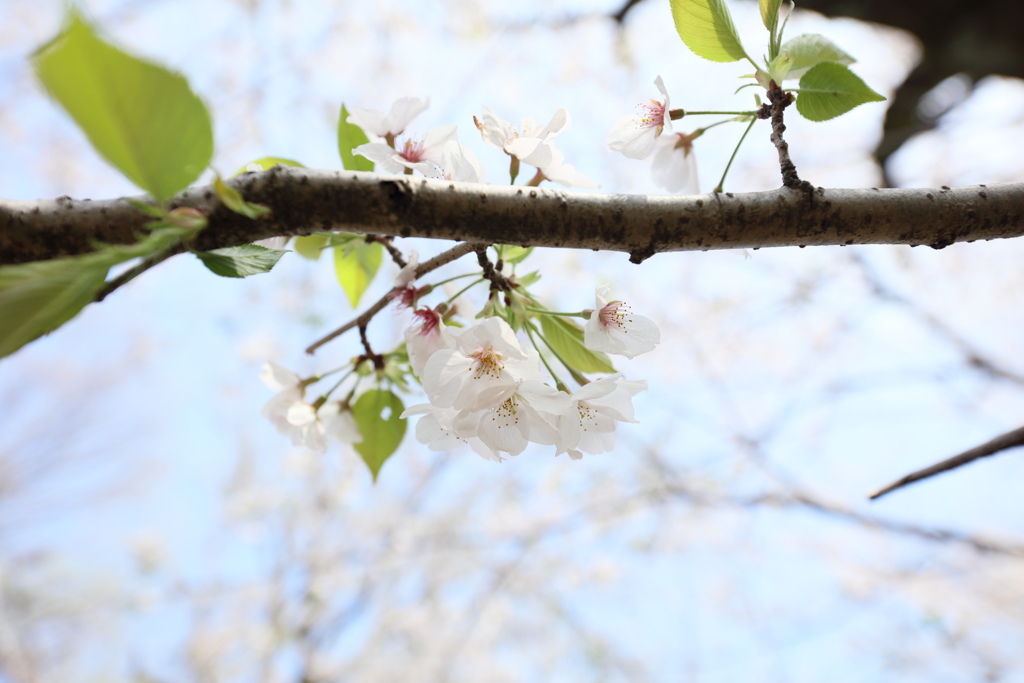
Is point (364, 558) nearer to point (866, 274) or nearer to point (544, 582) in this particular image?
point (544, 582)

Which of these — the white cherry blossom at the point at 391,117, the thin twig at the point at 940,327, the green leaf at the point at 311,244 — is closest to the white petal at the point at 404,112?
the white cherry blossom at the point at 391,117

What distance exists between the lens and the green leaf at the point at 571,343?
488 millimetres

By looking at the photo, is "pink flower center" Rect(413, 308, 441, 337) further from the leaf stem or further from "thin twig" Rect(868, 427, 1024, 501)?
"thin twig" Rect(868, 427, 1024, 501)

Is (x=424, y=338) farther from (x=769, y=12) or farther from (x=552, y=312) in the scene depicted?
(x=769, y=12)

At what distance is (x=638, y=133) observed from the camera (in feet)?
1.84

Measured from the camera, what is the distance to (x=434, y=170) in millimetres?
494

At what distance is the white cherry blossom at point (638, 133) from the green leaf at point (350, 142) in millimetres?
237

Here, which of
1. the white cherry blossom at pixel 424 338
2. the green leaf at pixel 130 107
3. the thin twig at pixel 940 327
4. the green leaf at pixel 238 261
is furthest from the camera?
the thin twig at pixel 940 327

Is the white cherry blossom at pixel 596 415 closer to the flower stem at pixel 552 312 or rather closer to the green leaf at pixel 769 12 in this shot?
the flower stem at pixel 552 312

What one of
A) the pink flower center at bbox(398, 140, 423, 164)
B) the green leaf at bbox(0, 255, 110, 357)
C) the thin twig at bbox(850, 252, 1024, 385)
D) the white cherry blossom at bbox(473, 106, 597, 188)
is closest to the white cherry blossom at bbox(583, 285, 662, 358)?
the white cherry blossom at bbox(473, 106, 597, 188)

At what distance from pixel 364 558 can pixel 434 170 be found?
11.1 ft

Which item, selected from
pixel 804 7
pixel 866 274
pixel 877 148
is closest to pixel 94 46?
pixel 804 7

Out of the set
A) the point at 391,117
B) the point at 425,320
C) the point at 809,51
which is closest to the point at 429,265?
the point at 425,320

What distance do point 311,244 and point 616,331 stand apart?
303mm
